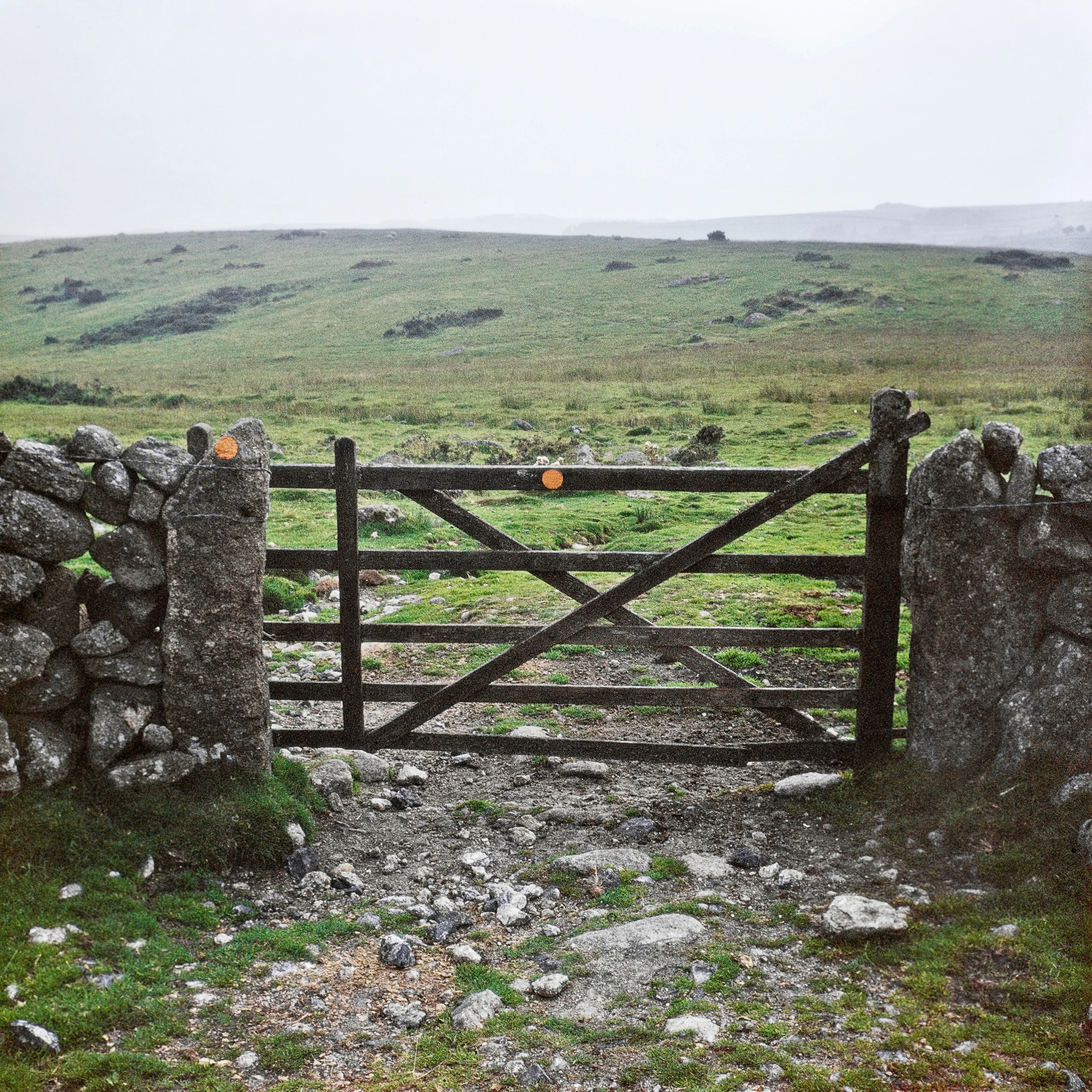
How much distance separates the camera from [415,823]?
6.96m

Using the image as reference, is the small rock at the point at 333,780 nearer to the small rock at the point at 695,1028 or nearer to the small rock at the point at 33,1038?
the small rock at the point at 33,1038

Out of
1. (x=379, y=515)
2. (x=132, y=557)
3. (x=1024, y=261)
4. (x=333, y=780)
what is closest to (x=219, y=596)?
(x=132, y=557)

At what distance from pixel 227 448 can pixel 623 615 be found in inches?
133

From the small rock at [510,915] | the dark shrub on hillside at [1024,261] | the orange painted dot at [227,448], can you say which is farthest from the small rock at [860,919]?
the dark shrub on hillside at [1024,261]

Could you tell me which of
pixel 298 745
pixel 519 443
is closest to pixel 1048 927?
pixel 298 745

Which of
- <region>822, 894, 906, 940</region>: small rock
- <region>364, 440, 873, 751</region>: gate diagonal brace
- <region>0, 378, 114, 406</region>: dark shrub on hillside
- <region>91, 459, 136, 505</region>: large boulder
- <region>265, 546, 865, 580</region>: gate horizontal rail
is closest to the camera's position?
<region>822, 894, 906, 940</region>: small rock

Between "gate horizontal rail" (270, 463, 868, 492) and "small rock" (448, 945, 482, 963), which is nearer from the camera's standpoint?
"small rock" (448, 945, 482, 963)

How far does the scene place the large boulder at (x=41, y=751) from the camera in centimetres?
577

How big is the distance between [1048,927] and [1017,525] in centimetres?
267

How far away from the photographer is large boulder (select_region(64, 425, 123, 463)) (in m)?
6.04

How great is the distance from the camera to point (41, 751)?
582 centimetres

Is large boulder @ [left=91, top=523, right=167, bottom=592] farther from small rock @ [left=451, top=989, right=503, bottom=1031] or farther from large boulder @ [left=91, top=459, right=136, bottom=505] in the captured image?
small rock @ [left=451, top=989, right=503, bottom=1031]

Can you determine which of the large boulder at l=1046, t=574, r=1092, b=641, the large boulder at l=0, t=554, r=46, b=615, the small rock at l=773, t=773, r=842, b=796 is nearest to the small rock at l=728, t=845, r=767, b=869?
the small rock at l=773, t=773, r=842, b=796

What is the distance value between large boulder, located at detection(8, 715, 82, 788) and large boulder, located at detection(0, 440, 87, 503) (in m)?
1.52
